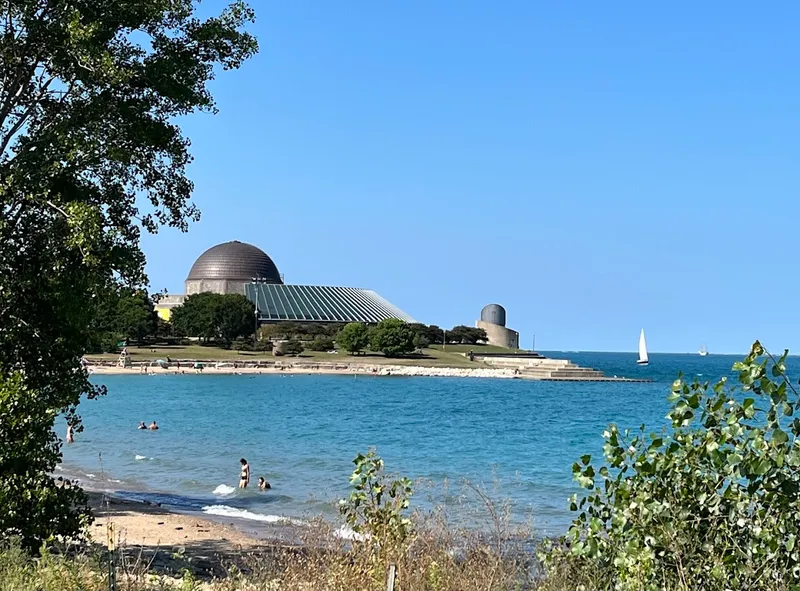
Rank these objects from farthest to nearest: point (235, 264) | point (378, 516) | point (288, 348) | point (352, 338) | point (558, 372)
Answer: point (235, 264) < point (352, 338) < point (288, 348) < point (558, 372) < point (378, 516)

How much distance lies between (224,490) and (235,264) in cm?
10746

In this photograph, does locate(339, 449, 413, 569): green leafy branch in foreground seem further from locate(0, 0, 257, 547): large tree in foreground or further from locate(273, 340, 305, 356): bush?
locate(273, 340, 305, 356): bush

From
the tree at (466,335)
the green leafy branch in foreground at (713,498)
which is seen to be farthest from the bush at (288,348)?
the green leafy branch in foreground at (713,498)

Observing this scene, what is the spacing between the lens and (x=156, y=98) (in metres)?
7.41

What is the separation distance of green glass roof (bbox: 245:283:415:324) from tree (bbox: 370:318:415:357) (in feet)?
35.1

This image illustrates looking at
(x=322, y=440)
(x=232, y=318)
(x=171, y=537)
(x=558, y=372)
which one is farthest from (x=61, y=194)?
(x=232, y=318)

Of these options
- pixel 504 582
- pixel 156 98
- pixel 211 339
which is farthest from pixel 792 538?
pixel 211 339

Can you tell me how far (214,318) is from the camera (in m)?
85.3

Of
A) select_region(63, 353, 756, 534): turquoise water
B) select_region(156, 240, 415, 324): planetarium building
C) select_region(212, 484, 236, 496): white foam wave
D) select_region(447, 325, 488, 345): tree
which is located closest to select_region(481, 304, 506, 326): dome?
select_region(447, 325, 488, 345): tree

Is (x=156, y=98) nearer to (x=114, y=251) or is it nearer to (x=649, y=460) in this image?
(x=114, y=251)

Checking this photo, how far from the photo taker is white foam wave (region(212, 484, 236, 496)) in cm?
1867

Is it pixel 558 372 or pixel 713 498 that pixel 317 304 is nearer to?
pixel 558 372

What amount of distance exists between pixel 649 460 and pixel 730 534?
0.54 m

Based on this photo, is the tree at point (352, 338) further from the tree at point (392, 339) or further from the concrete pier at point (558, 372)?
the concrete pier at point (558, 372)
